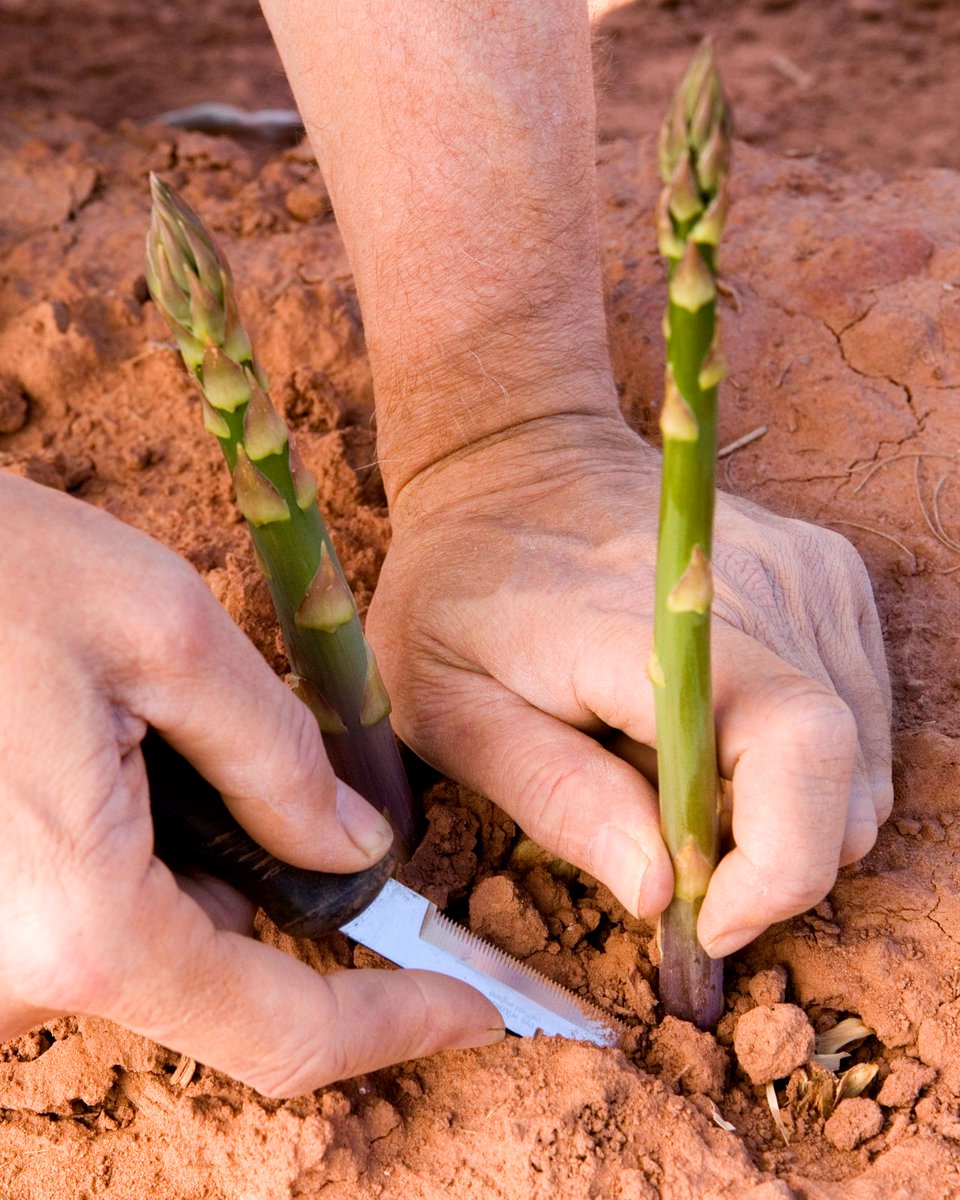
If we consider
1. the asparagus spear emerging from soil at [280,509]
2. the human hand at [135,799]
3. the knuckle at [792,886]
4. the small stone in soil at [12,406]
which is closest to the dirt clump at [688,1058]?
the knuckle at [792,886]

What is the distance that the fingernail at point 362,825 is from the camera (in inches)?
50.9

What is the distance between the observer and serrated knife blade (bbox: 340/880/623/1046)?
53.6 inches

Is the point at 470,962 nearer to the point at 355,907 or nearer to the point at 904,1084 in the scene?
the point at 355,907

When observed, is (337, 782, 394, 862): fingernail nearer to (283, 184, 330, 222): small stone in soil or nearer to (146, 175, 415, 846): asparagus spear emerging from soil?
(146, 175, 415, 846): asparagus spear emerging from soil

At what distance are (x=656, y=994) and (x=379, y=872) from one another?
395mm

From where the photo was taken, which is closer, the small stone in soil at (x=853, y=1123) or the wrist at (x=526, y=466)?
the small stone in soil at (x=853, y=1123)

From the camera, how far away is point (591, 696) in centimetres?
144

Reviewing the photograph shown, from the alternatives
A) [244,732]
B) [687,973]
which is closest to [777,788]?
[687,973]

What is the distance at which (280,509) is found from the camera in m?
1.29

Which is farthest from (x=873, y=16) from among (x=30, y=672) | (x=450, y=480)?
(x=30, y=672)

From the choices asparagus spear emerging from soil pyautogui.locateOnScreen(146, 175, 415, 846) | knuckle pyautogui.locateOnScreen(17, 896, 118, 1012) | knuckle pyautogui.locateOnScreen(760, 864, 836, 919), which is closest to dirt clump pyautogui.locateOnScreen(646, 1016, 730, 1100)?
knuckle pyautogui.locateOnScreen(760, 864, 836, 919)

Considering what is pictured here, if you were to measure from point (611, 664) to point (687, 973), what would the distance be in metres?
0.37

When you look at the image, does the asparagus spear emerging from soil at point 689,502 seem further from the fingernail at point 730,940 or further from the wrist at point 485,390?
the wrist at point 485,390

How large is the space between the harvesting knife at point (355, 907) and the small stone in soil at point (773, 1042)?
5.9 inches
